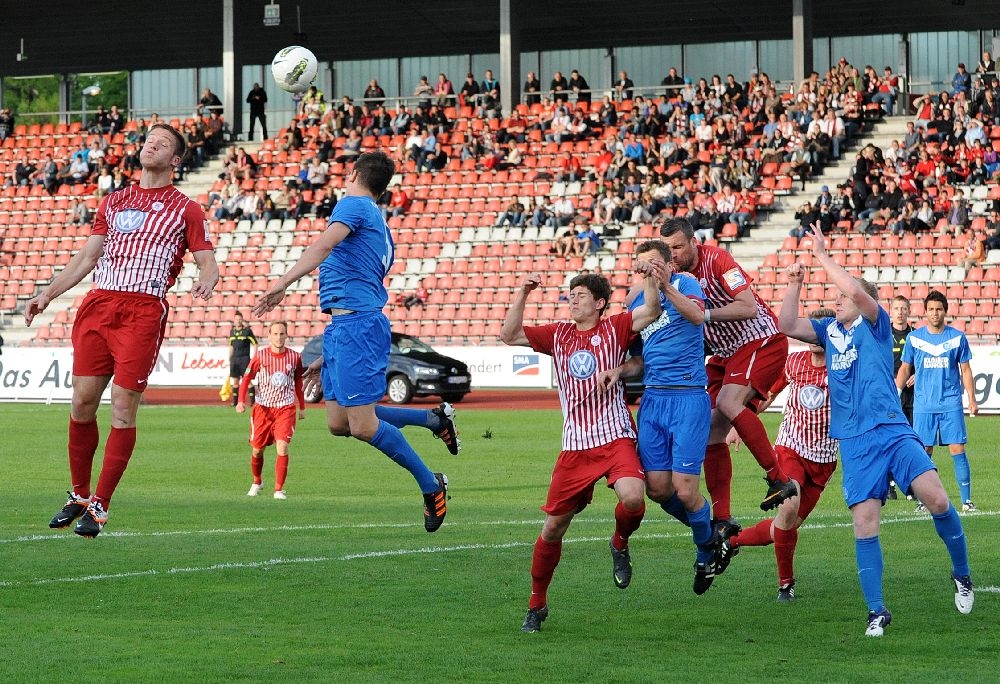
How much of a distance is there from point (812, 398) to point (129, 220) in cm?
435

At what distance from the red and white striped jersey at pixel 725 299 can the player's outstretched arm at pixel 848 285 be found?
1.15 metres

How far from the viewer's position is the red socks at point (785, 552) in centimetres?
928

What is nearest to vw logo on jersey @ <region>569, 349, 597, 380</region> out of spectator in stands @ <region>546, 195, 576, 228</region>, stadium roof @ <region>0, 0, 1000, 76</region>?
spectator in stands @ <region>546, 195, 576, 228</region>

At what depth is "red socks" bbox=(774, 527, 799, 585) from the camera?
30.5 ft

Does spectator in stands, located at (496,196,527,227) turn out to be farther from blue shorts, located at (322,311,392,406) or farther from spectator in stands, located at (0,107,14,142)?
blue shorts, located at (322,311,392,406)

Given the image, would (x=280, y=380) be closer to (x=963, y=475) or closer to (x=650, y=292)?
(x=963, y=475)

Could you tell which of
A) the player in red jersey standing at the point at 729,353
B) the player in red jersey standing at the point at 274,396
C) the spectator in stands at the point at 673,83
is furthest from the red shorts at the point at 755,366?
the spectator in stands at the point at 673,83

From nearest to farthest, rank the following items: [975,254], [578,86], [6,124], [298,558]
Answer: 1. [298,558]
2. [975,254]
3. [578,86]
4. [6,124]

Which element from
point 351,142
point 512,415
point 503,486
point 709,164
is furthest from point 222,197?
point 503,486

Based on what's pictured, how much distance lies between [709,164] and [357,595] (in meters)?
28.7

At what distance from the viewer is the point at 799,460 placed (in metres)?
9.72

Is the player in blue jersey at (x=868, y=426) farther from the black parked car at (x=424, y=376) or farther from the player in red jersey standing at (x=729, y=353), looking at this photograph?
the black parked car at (x=424, y=376)

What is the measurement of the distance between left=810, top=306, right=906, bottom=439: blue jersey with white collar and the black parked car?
23566 millimetres

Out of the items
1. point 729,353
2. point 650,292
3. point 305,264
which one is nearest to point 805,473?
point 729,353
